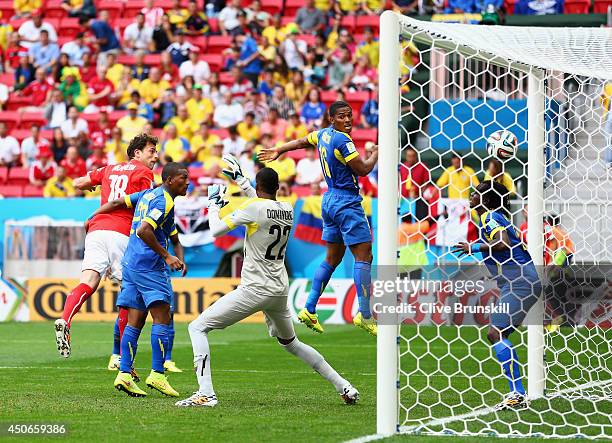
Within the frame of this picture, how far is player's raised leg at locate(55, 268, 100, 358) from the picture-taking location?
1068 cm

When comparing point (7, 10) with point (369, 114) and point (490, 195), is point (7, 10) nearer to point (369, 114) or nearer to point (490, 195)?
point (369, 114)

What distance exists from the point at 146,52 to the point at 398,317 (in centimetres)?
1949

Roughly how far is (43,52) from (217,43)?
4.09 metres

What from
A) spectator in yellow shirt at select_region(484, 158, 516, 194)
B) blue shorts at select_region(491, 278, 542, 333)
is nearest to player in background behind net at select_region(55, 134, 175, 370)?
spectator in yellow shirt at select_region(484, 158, 516, 194)

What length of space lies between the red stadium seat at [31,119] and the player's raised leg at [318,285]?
15.7 m

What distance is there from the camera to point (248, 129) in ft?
74.6

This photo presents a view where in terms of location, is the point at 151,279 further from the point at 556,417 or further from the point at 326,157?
the point at 556,417

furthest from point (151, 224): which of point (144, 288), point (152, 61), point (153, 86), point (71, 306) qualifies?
point (152, 61)

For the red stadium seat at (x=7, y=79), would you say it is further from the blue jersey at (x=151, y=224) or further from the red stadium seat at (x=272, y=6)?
the blue jersey at (x=151, y=224)

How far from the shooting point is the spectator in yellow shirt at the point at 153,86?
24.8 metres

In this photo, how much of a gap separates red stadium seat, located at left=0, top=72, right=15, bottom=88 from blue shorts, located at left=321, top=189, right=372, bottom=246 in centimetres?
1781

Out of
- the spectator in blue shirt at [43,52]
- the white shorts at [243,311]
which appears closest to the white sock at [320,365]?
the white shorts at [243,311]

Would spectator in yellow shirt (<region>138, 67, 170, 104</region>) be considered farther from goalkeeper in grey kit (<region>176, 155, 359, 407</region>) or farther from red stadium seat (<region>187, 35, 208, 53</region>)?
goalkeeper in grey kit (<region>176, 155, 359, 407</region>)

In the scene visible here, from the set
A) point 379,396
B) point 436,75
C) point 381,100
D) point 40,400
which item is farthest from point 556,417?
point 436,75
